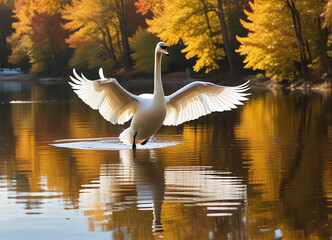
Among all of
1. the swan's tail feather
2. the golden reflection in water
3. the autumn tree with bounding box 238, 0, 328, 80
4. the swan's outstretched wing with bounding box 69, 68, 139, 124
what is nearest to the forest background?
the autumn tree with bounding box 238, 0, 328, 80

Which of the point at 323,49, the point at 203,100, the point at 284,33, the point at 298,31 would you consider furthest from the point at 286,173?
the point at 284,33

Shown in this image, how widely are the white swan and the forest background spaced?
18090 millimetres

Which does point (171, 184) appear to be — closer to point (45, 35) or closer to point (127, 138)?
point (127, 138)

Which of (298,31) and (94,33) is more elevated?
(94,33)

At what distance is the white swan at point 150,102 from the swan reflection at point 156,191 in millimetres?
1371

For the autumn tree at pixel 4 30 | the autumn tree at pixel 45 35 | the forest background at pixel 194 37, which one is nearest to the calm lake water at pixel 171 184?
the forest background at pixel 194 37

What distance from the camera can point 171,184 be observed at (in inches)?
336

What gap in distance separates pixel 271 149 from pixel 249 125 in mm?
4720

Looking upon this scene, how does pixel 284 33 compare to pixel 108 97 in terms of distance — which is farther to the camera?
pixel 284 33

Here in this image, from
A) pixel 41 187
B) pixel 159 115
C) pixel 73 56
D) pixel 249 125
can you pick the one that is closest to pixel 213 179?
pixel 41 187

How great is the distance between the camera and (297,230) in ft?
19.9

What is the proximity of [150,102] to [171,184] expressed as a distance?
10.9ft

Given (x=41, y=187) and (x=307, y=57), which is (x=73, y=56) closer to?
(x=307, y=57)

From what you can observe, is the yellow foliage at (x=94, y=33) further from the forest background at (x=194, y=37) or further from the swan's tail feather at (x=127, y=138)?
the swan's tail feather at (x=127, y=138)
